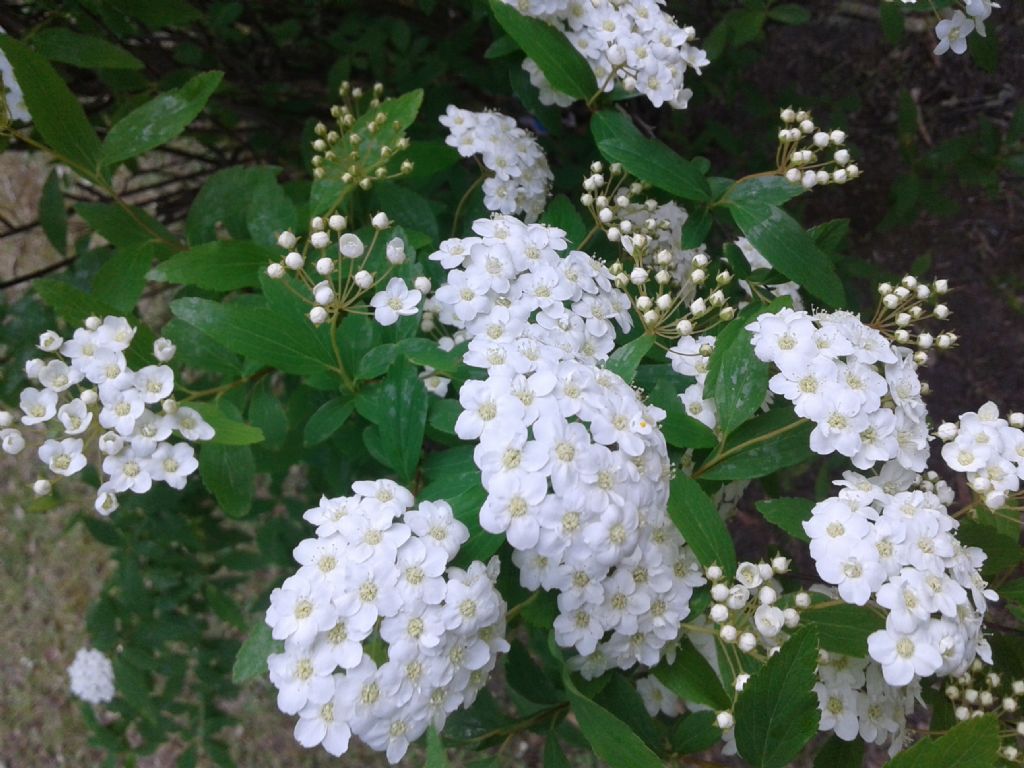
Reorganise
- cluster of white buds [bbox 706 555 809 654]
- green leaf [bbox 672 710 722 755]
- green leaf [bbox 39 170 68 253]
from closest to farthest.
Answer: cluster of white buds [bbox 706 555 809 654], green leaf [bbox 672 710 722 755], green leaf [bbox 39 170 68 253]

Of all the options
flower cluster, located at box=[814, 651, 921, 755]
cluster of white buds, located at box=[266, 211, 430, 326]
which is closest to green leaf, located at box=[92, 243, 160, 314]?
cluster of white buds, located at box=[266, 211, 430, 326]

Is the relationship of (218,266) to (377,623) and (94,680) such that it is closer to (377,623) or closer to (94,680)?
(377,623)

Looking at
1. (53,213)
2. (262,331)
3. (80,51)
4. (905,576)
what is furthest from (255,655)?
(53,213)

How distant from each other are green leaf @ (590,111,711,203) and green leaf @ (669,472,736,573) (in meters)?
0.81

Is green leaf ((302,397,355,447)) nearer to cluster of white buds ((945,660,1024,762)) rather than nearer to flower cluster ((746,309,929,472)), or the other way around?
flower cluster ((746,309,929,472))

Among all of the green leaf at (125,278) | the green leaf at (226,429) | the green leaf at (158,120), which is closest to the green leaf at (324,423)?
the green leaf at (226,429)

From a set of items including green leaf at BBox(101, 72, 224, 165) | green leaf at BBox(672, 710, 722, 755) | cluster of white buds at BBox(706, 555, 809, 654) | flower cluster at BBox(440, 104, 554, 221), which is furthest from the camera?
flower cluster at BBox(440, 104, 554, 221)

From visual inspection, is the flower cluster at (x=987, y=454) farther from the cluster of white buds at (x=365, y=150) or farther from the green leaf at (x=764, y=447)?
the cluster of white buds at (x=365, y=150)

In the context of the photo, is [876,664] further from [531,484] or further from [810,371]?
[531,484]

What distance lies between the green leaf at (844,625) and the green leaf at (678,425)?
0.41m

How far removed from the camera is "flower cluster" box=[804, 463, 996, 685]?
1520 millimetres

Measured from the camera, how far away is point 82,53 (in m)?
2.16

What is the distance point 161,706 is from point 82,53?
2.46 meters

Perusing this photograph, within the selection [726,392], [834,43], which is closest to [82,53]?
[726,392]
